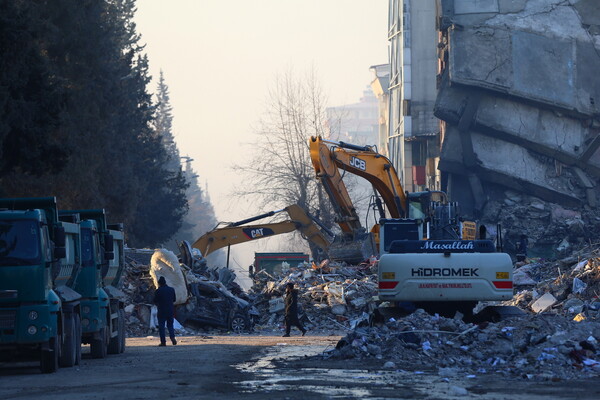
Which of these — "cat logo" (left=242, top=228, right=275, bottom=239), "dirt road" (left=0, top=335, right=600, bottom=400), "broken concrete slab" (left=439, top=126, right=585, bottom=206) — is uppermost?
"broken concrete slab" (left=439, top=126, right=585, bottom=206)

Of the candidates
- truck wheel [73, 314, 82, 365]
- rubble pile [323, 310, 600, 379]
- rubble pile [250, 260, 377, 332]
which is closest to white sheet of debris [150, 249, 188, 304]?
rubble pile [250, 260, 377, 332]

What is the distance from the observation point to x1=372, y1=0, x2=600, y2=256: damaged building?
202ft

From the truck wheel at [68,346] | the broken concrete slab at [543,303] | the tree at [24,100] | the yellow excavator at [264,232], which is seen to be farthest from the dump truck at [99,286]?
the yellow excavator at [264,232]

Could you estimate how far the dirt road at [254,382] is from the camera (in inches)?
508

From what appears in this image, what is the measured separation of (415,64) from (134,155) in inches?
1305

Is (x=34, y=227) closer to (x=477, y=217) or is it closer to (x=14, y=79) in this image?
(x=14, y=79)

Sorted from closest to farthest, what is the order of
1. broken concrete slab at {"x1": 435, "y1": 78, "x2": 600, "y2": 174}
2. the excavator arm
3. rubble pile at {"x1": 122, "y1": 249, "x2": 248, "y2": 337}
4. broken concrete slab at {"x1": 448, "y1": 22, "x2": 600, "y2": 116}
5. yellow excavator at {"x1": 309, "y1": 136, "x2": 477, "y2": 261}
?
rubble pile at {"x1": 122, "y1": 249, "x2": 248, "y2": 337}
yellow excavator at {"x1": 309, "y1": 136, "x2": 477, "y2": 261}
the excavator arm
broken concrete slab at {"x1": 448, "y1": 22, "x2": 600, "y2": 116}
broken concrete slab at {"x1": 435, "y1": 78, "x2": 600, "y2": 174}

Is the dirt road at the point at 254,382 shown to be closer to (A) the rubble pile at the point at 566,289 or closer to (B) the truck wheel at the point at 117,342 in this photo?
(B) the truck wheel at the point at 117,342

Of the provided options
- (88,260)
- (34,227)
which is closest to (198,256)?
(88,260)

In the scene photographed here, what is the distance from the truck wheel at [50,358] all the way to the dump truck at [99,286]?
3.31m

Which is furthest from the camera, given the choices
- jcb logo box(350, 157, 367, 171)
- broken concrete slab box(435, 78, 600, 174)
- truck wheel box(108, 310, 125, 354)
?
broken concrete slab box(435, 78, 600, 174)

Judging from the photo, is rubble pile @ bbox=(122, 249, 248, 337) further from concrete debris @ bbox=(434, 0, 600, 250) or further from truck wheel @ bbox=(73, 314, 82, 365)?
concrete debris @ bbox=(434, 0, 600, 250)

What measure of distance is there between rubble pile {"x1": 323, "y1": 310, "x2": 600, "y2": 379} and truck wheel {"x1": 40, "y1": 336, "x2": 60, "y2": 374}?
178 inches

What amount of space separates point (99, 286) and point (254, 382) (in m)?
7.85
